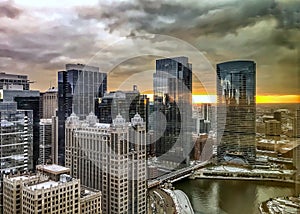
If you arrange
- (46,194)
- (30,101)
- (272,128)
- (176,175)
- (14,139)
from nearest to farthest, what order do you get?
(46,194) < (14,139) < (30,101) < (272,128) < (176,175)

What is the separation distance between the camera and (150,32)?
1.87 m

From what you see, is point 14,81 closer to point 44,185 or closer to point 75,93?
point 75,93

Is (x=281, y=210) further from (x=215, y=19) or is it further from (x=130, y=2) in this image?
(x=130, y=2)

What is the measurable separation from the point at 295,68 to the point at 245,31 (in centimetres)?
38

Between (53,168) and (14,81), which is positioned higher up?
(14,81)

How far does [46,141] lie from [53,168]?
7.1 inches

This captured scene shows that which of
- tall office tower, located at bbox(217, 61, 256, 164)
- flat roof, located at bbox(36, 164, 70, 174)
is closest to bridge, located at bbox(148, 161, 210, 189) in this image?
tall office tower, located at bbox(217, 61, 256, 164)

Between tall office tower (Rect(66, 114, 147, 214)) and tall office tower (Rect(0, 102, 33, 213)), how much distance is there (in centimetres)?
23

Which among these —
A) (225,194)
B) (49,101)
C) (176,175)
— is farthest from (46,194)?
(225,194)

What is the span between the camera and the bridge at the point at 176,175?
1.98 m

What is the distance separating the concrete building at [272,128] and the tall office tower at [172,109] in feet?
1.65

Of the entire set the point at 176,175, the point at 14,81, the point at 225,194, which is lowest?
the point at 225,194

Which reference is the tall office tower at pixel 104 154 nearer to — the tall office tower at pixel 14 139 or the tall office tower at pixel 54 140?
the tall office tower at pixel 54 140

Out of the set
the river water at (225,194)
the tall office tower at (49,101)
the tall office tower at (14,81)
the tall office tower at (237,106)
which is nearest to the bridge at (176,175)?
the river water at (225,194)
